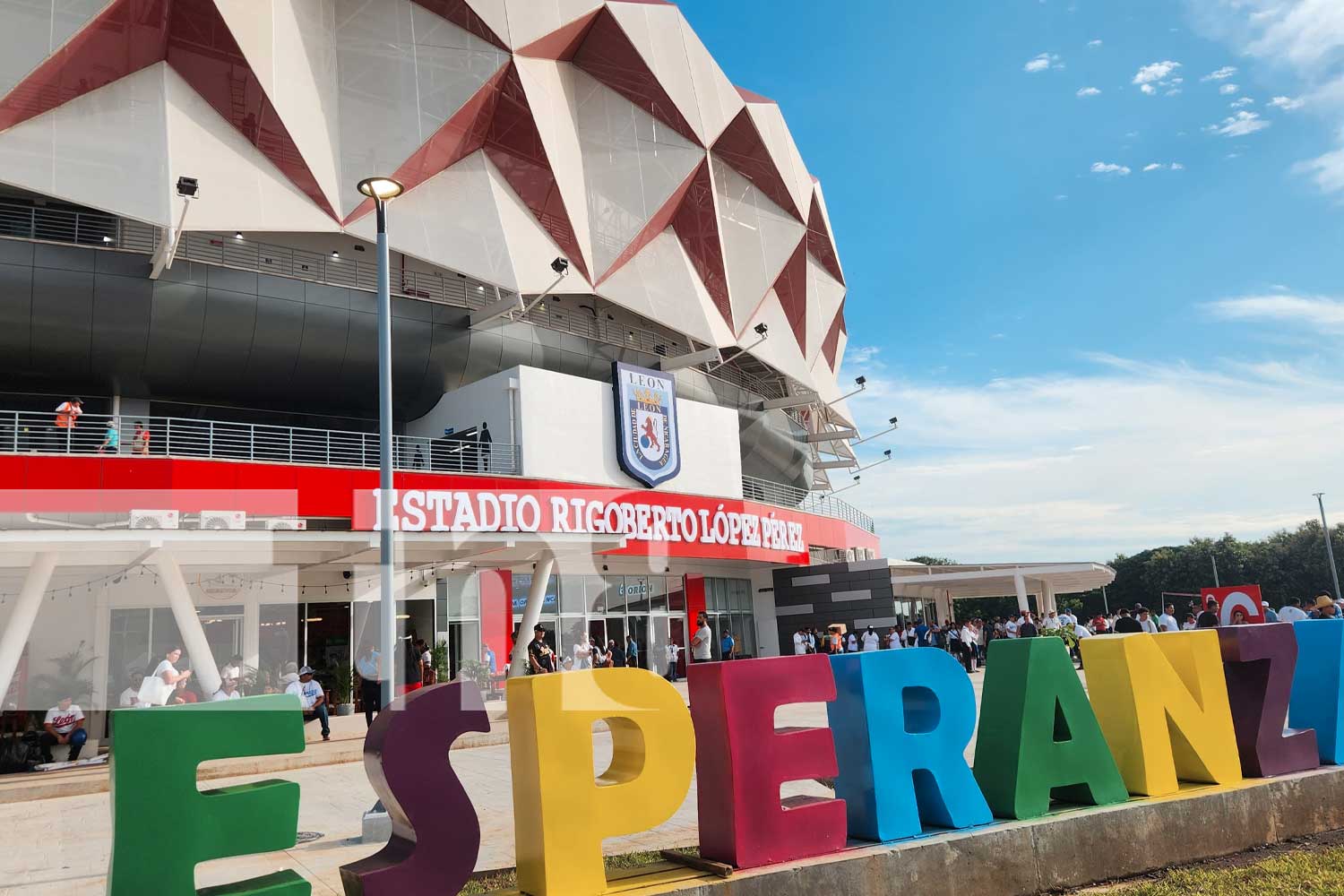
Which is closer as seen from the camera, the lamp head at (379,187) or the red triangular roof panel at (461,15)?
the lamp head at (379,187)

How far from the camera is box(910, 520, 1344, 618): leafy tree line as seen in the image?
71.8 meters

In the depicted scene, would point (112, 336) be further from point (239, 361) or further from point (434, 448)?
point (434, 448)

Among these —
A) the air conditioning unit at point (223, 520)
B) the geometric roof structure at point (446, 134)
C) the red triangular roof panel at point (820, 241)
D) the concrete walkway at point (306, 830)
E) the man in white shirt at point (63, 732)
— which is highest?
the red triangular roof panel at point (820, 241)

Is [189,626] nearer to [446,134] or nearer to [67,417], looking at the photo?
[67,417]

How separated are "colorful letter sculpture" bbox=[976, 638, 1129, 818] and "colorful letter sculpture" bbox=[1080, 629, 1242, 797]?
0.35 meters

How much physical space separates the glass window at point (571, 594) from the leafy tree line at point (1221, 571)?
56.3 metres

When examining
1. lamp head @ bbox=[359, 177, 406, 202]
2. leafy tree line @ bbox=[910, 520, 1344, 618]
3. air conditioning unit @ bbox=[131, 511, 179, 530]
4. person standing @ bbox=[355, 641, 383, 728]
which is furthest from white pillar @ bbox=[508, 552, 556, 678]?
leafy tree line @ bbox=[910, 520, 1344, 618]

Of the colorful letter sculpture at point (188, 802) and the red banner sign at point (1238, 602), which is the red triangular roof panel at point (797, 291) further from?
the colorful letter sculpture at point (188, 802)

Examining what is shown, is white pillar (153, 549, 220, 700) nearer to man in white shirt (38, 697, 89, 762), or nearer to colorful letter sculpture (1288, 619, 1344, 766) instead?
man in white shirt (38, 697, 89, 762)

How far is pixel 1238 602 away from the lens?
78.6ft

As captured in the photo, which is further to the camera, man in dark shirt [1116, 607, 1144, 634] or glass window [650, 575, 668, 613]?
glass window [650, 575, 668, 613]

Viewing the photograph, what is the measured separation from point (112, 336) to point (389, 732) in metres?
21.7

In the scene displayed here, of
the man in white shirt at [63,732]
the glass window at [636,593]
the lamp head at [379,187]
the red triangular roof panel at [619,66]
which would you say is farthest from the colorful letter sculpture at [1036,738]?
the red triangular roof panel at [619,66]

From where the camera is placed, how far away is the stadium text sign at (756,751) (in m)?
4.71
